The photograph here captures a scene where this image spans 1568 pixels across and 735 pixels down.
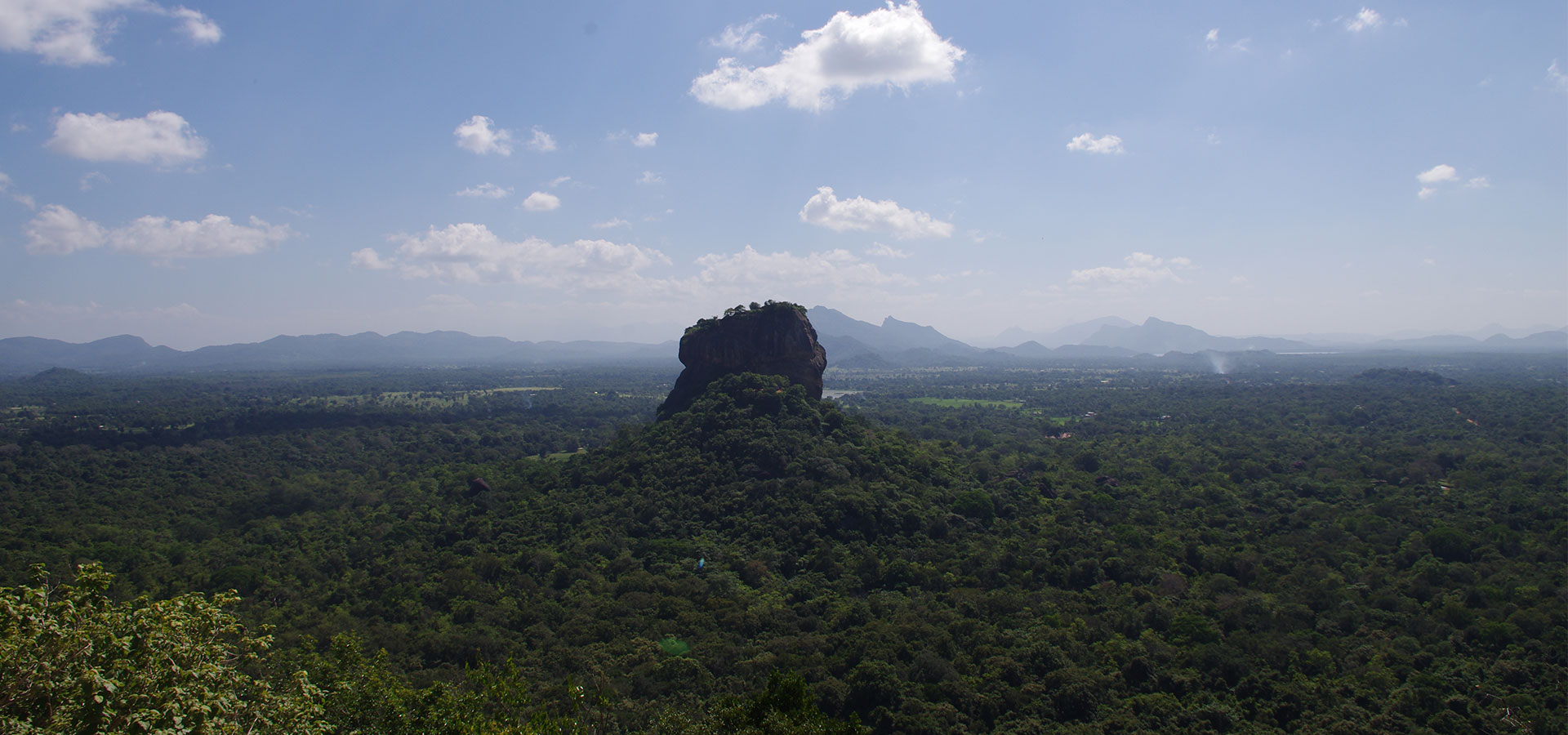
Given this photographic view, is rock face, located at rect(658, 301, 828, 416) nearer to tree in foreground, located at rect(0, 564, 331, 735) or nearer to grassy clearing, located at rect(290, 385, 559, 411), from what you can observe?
tree in foreground, located at rect(0, 564, 331, 735)

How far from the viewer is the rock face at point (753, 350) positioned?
170 feet

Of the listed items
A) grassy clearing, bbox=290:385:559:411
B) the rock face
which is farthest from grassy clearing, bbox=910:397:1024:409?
grassy clearing, bbox=290:385:559:411

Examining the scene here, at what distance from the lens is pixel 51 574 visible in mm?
30703

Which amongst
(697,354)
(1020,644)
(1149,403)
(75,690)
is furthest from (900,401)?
(75,690)

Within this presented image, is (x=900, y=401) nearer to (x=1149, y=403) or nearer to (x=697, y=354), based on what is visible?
(x=1149, y=403)

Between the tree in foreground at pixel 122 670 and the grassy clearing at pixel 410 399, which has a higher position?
the tree in foreground at pixel 122 670

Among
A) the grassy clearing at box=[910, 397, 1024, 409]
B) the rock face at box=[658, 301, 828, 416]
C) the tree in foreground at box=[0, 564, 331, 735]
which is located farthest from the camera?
the grassy clearing at box=[910, 397, 1024, 409]

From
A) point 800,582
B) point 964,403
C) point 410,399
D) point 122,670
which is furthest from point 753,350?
point 410,399

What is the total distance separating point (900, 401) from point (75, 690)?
378 ft

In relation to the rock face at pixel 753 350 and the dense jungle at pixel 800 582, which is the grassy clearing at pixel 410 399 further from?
the rock face at pixel 753 350

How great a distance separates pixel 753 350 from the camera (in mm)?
52062

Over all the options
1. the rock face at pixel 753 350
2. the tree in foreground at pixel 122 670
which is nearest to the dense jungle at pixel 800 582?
the tree in foreground at pixel 122 670

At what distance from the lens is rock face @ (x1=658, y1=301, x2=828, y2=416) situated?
51.9 meters

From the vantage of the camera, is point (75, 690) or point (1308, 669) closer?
point (75, 690)
